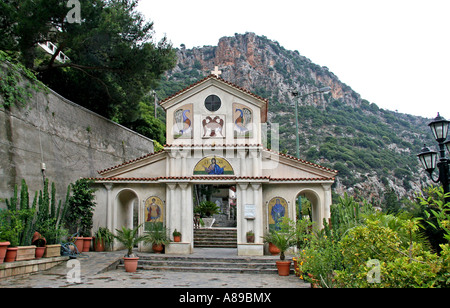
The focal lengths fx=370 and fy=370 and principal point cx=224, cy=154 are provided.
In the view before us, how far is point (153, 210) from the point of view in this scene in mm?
17938

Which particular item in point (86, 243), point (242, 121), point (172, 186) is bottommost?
point (86, 243)

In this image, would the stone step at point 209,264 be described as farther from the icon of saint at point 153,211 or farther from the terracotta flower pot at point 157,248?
the icon of saint at point 153,211

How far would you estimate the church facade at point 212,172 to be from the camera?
1717 centimetres

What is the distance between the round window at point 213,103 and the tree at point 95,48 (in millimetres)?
5009

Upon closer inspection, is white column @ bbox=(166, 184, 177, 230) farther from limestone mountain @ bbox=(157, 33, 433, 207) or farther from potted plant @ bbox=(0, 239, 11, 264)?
limestone mountain @ bbox=(157, 33, 433, 207)

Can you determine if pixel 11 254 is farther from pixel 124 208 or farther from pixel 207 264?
pixel 124 208

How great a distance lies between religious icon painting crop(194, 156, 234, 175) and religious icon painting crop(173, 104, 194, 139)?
149 centimetres

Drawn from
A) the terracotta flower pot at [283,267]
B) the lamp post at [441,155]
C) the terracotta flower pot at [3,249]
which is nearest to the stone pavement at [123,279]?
the terracotta flower pot at [283,267]

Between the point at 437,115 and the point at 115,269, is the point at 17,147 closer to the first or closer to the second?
the point at 115,269

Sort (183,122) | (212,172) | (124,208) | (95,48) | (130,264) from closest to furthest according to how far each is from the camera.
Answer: (130,264) < (212,172) < (183,122) < (124,208) < (95,48)

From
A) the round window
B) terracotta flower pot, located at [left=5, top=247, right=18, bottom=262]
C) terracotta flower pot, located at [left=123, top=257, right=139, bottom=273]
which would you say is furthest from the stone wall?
the round window

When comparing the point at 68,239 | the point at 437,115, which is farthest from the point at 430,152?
the point at 68,239

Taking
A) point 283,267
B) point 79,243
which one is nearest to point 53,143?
point 79,243

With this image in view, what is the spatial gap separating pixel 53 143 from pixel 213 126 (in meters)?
7.54
